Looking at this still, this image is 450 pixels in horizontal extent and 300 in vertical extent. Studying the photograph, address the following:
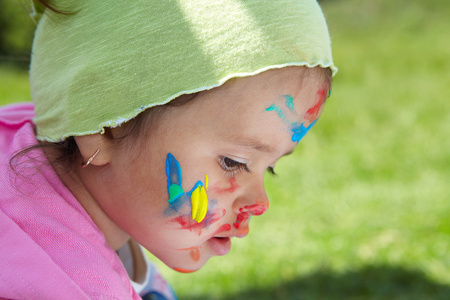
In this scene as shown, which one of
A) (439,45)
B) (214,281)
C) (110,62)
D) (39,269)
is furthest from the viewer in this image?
(439,45)

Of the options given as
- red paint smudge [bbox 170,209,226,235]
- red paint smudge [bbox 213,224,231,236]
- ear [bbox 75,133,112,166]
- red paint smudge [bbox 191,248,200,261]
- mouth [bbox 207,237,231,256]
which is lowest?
mouth [bbox 207,237,231,256]

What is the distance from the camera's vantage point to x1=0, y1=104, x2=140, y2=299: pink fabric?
1.36 metres

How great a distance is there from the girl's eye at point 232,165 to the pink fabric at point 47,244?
0.41 metres

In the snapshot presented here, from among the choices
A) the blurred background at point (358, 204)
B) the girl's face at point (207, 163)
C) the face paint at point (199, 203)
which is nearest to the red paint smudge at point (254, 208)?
the girl's face at point (207, 163)

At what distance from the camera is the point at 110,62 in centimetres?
148

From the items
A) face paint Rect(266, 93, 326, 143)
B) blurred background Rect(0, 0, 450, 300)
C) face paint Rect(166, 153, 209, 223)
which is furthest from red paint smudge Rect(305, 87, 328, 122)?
blurred background Rect(0, 0, 450, 300)

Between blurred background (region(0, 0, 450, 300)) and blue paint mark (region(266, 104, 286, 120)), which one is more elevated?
blue paint mark (region(266, 104, 286, 120))

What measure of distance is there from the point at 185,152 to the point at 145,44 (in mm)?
301

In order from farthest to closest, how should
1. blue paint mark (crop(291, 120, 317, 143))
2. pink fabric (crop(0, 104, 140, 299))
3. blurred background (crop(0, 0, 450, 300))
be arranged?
blurred background (crop(0, 0, 450, 300)) → blue paint mark (crop(291, 120, 317, 143)) → pink fabric (crop(0, 104, 140, 299))

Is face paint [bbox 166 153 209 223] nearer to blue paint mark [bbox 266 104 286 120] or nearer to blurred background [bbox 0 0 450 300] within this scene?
blue paint mark [bbox 266 104 286 120]

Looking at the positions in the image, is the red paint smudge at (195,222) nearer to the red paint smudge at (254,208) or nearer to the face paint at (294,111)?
the red paint smudge at (254,208)

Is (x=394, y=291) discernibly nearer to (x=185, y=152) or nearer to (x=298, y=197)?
(x=298, y=197)

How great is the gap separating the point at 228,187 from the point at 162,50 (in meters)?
0.42

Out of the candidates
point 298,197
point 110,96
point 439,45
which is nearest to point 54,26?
point 110,96
